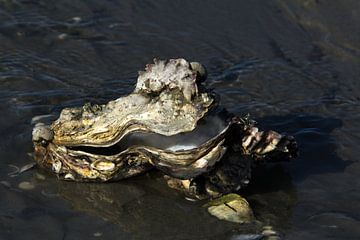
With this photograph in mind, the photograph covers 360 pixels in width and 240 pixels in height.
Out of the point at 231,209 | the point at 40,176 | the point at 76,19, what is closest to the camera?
the point at 231,209

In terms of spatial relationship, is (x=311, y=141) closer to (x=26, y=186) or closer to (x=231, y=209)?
(x=231, y=209)

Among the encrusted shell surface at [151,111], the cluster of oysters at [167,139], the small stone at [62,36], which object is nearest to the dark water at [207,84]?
the small stone at [62,36]

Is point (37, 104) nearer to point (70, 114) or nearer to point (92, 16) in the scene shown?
point (70, 114)

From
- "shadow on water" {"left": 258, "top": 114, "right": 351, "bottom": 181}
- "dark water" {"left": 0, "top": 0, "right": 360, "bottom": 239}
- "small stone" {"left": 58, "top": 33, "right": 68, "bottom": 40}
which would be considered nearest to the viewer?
"dark water" {"left": 0, "top": 0, "right": 360, "bottom": 239}

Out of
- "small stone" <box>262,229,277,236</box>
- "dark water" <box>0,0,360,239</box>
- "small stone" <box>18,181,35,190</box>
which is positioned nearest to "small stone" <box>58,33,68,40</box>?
"dark water" <box>0,0,360,239</box>

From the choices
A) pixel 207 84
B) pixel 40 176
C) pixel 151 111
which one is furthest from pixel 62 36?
pixel 151 111

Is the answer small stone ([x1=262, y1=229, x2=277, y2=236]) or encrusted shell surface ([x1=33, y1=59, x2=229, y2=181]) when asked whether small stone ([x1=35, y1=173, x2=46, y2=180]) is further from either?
small stone ([x1=262, y1=229, x2=277, y2=236])

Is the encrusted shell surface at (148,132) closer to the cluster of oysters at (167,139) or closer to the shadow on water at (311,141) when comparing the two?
the cluster of oysters at (167,139)
